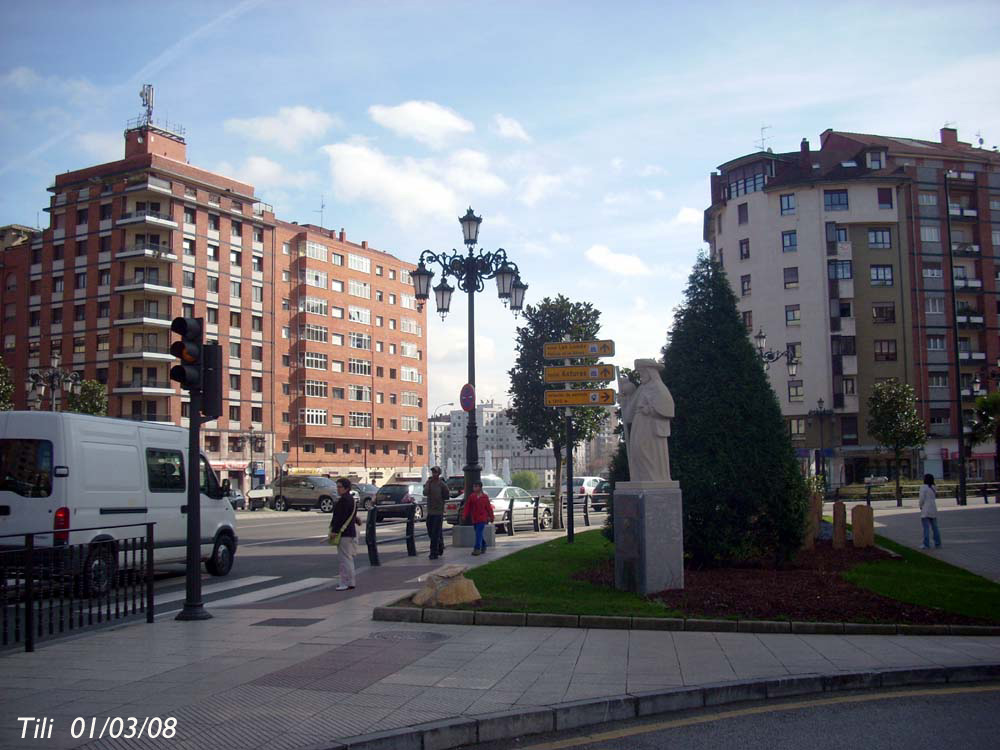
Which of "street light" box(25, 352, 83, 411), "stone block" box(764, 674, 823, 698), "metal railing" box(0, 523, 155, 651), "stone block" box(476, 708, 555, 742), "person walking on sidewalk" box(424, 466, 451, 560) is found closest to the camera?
"stone block" box(476, 708, 555, 742)

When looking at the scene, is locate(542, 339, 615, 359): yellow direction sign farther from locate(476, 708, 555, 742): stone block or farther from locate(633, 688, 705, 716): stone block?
locate(476, 708, 555, 742): stone block

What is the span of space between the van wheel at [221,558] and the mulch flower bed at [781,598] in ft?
21.3

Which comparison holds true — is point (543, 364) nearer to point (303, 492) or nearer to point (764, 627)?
point (764, 627)

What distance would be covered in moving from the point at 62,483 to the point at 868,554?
13.7 metres

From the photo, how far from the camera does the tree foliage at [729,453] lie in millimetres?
12438

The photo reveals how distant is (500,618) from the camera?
9.35 metres

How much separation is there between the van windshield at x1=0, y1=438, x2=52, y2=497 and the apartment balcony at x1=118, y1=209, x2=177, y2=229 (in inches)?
2188

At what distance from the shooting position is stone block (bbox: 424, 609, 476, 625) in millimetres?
9469

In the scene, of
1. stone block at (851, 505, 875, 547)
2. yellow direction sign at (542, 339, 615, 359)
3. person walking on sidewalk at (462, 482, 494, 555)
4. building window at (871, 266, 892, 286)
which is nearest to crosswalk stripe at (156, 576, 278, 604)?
person walking on sidewalk at (462, 482, 494, 555)

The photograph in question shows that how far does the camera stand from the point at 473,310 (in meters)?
20.1

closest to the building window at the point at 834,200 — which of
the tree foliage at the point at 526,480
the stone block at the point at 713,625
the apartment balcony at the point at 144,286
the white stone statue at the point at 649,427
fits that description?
the apartment balcony at the point at 144,286

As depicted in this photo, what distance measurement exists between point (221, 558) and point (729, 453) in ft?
29.1

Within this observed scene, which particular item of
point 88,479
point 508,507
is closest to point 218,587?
point 88,479

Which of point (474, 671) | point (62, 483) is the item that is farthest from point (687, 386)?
point (62, 483)
